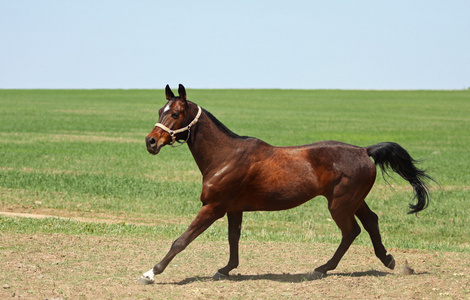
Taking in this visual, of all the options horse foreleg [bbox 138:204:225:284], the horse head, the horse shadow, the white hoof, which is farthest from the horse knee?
the horse head

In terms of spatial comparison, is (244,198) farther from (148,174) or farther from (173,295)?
(148,174)

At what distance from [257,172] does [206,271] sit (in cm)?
168

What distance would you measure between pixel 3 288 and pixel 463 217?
12.0m

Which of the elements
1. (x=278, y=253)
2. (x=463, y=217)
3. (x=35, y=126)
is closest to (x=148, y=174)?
(x=463, y=217)

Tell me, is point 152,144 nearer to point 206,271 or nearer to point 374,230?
point 206,271

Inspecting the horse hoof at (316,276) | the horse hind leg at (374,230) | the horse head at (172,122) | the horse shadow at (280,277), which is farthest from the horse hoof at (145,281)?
the horse hind leg at (374,230)

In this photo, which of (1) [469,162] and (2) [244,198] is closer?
(2) [244,198]

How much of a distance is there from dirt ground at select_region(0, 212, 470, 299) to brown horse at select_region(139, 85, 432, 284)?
46 centimetres

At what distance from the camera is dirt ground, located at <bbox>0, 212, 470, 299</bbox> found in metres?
7.96

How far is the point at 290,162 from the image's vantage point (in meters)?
8.70

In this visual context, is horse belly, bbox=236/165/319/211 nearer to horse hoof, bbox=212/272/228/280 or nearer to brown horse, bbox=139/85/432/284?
brown horse, bbox=139/85/432/284

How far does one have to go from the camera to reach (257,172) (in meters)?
8.62

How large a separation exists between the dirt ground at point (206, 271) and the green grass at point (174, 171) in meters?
1.27

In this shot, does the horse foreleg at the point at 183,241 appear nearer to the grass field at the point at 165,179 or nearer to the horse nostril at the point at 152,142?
the horse nostril at the point at 152,142
